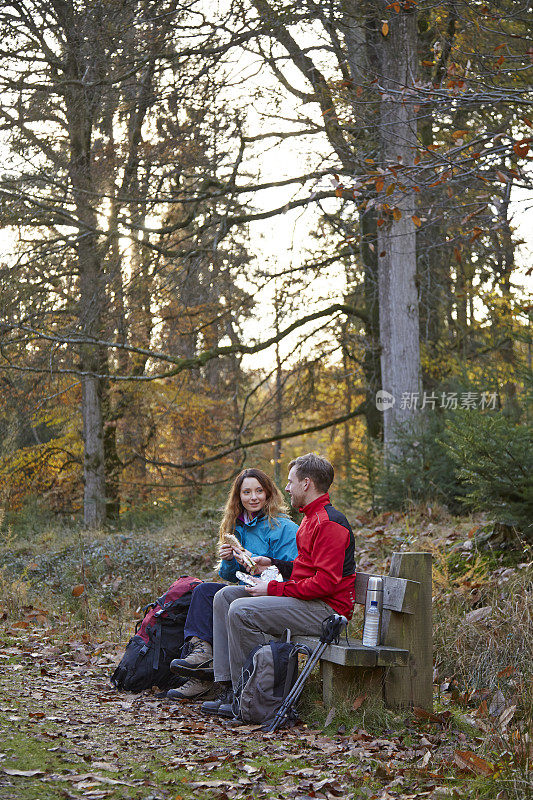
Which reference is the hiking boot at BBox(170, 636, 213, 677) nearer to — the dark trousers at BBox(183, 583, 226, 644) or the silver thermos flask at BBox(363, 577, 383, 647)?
the dark trousers at BBox(183, 583, 226, 644)

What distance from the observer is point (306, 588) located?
5.31 m

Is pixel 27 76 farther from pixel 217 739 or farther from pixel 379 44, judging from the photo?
pixel 217 739

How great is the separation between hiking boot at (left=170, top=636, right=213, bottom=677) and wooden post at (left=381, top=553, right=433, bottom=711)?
1.42 metres

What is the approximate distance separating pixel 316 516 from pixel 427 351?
10994 mm

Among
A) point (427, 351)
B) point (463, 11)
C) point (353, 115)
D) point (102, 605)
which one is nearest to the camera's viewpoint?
point (463, 11)

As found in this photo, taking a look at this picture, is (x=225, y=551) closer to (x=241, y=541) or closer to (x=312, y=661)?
(x=241, y=541)

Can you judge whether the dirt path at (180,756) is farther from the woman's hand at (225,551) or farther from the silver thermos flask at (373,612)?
the woman's hand at (225,551)

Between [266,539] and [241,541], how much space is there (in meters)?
0.20

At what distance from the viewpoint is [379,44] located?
→ 12.3 m

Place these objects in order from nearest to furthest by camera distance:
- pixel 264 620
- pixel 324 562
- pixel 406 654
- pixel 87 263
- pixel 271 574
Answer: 1. pixel 406 654
2. pixel 324 562
3. pixel 264 620
4. pixel 271 574
5. pixel 87 263

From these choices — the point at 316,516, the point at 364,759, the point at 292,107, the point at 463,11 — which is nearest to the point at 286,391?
the point at 292,107

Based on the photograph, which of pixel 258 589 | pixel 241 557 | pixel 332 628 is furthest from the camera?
pixel 241 557

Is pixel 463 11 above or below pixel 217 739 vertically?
above


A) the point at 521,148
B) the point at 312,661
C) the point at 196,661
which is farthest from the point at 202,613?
the point at 521,148
